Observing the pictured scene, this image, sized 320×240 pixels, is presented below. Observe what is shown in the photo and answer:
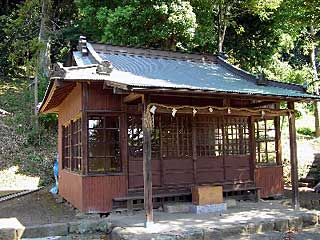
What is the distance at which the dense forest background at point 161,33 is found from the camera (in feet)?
56.6

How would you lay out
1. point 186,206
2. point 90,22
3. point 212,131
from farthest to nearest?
point 90,22 → point 212,131 → point 186,206

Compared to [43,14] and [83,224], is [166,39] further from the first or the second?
[83,224]

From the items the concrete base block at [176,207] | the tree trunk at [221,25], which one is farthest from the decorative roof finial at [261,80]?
the tree trunk at [221,25]

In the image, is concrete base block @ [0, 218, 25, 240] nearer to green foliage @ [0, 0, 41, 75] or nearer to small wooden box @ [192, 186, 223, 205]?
small wooden box @ [192, 186, 223, 205]

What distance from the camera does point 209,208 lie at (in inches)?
382

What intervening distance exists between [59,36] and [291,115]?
1789 cm

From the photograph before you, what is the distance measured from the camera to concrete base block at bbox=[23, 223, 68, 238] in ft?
26.2

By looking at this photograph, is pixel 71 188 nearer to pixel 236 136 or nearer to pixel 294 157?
pixel 236 136

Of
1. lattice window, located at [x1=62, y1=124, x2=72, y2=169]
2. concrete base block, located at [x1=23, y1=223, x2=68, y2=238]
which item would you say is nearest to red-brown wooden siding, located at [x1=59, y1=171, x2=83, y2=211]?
lattice window, located at [x1=62, y1=124, x2=72, y2=169]

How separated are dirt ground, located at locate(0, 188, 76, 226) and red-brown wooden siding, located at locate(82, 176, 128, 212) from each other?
60cm

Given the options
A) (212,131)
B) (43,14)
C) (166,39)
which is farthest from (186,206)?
(43,14)

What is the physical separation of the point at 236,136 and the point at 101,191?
442 cm

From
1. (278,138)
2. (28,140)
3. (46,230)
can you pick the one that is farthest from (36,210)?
(28,140)

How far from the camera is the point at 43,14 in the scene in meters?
21.0
